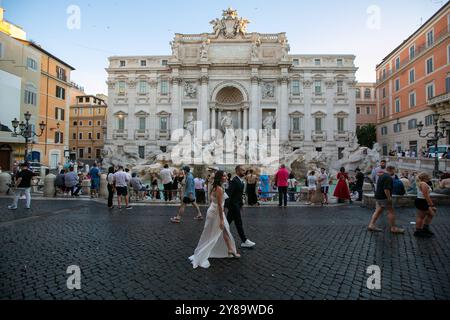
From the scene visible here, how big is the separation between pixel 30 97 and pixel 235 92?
23138 millimetres

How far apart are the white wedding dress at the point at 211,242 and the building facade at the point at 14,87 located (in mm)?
28601

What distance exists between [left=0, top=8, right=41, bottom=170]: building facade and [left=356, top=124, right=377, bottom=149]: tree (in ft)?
143

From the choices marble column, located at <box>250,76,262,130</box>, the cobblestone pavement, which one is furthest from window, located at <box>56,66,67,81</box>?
the cobblestone pavement

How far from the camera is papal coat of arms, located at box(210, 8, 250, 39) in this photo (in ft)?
116

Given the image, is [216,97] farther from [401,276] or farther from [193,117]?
[401,276]

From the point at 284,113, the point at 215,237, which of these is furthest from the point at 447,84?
the point at 215,237

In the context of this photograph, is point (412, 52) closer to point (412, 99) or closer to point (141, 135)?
point (412, 99)

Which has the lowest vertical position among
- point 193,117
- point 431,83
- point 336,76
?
point 193,117

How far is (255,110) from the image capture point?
35.0 meters

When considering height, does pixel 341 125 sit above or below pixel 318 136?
above

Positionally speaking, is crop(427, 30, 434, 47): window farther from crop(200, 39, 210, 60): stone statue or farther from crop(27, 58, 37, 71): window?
crop(27, 58, 37, 71): window

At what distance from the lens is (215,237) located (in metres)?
4.75
